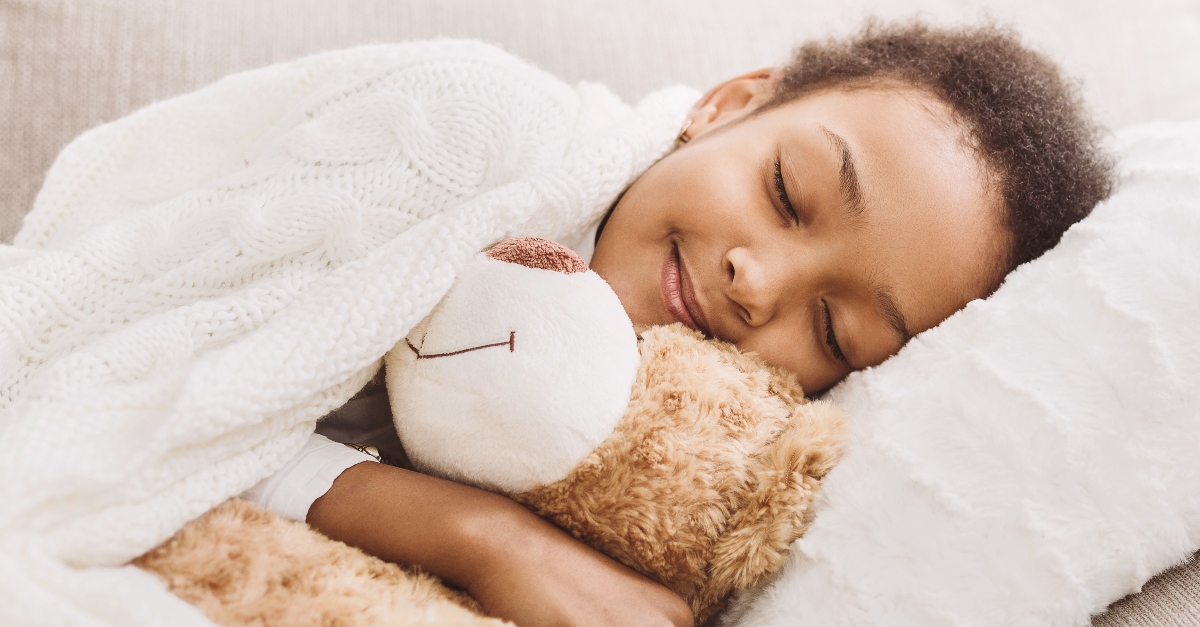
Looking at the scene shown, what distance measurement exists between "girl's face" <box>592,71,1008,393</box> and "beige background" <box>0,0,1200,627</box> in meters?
0.35

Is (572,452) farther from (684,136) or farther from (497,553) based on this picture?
(684,136)

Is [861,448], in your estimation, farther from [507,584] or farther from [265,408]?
[265,408]

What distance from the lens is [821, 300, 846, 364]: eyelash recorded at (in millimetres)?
850

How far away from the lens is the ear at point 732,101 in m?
1.05

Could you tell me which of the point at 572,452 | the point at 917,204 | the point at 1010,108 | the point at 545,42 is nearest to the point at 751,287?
the point at 917,204

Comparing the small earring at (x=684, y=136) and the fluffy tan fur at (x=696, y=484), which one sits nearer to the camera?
the fluffy tan fur at (x=696, y=484)

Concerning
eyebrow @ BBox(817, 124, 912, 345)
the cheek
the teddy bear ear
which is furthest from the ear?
the teddy bear ear

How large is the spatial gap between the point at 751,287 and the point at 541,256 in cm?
26

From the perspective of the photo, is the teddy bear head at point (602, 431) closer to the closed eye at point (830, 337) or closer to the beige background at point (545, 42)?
the closed eye at point (830, 337)

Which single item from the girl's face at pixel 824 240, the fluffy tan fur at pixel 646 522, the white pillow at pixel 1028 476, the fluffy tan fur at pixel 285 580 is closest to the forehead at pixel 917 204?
the girl's face at pixel 824 240

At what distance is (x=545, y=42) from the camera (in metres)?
1.41

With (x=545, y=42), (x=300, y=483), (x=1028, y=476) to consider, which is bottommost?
(x=300, y=483)

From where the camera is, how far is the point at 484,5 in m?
1.39

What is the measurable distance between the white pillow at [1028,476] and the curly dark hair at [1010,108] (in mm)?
176
